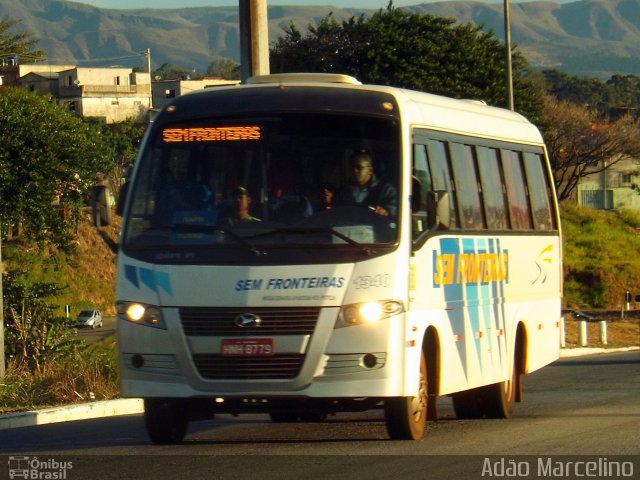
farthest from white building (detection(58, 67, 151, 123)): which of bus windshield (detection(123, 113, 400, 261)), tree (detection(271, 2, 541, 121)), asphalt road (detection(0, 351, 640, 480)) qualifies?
bus windshield (detection(123, 113, 400, 261))

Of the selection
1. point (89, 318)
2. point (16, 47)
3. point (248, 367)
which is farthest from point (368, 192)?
point (16, 47)

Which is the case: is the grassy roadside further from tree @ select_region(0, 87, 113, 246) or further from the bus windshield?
tree @ select_region(0, 87, 113, 246)

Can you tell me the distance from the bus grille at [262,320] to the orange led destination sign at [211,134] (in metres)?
1.49

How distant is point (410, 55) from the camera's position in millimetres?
53594

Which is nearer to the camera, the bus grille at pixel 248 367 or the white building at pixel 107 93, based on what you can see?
the bus grille at pixel 248 367

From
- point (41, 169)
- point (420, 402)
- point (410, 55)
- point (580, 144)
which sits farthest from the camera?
point (580, 144)

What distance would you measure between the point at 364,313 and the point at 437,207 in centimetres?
115

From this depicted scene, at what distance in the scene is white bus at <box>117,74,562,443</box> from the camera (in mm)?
10078

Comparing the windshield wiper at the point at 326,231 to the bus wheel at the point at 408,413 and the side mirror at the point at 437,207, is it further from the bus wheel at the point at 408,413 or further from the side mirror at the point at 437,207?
the bus wheel at the point at 408,413

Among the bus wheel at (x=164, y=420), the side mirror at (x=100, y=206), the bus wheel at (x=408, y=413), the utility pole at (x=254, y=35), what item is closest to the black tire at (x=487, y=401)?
the bus wheel at (x=408, y=413)

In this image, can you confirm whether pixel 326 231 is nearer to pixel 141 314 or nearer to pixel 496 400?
pixel 141 314

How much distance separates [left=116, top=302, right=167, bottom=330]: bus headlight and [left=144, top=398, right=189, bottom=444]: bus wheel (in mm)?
682

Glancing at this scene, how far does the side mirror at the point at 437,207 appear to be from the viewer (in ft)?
35.1

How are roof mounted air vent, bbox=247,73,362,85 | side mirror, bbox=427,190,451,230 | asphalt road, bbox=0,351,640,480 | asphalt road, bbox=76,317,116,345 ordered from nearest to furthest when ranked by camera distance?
asphalt road, bbox=0,351,640,480
side mirror, bbox=427,190,451,230
roof mounted air vent, bbox=247,73,362,85
asphalt road, bbox=76,317,116,345
